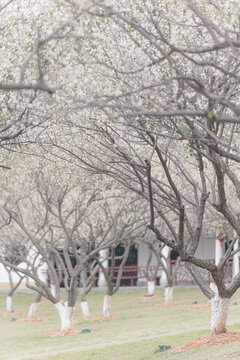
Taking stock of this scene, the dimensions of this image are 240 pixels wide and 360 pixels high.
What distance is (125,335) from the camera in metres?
21.3

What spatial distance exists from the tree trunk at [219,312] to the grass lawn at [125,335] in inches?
38.9

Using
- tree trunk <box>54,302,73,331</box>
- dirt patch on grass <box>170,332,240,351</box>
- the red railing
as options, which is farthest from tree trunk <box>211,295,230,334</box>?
the red railing

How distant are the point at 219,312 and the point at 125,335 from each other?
7.09 metres

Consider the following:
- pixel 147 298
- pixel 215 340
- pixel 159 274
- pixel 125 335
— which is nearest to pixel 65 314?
pixel 125 335

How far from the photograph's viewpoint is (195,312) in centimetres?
2652

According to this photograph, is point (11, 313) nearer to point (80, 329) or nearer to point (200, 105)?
point (80, 329)

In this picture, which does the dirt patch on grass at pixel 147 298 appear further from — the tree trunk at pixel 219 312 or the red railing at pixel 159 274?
the tree trunk at pixel 219 312

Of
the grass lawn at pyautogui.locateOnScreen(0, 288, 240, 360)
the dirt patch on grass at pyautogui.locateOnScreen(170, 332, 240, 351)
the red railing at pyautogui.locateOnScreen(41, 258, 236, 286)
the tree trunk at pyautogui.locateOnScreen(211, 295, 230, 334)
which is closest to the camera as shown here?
the dirt patch on grass at pyautogui.locateOnScreen(170, 332, 240, 351)

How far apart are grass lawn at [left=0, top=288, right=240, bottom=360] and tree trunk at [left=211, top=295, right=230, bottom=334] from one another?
0.99m

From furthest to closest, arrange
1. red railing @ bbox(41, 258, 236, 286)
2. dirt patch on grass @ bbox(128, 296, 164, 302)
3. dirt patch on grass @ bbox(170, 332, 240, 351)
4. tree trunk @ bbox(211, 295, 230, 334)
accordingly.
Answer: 1. red railing @ bbox(41, 258, 236, 286)
2. dirt patch on grass @ bbox(128, 296, 164, 302)
3. tree trunk @ bbox(211, 295, 230, 334)
4. dirt patch on grass @ bbox(170, 332, 240, 351)

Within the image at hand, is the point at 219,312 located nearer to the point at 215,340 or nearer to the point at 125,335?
the point at 215,340

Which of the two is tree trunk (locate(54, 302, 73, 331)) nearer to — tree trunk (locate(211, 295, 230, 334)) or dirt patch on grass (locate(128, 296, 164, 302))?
tree trunk (locate(211, 295, 230, 334))

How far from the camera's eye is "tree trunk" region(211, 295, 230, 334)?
1484 cm

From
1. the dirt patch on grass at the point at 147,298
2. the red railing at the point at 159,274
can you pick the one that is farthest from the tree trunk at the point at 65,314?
the red railing at the point at 159,274
